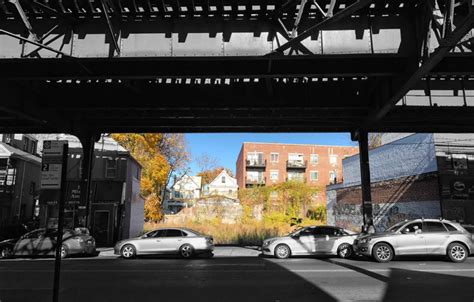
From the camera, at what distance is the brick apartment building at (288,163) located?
60.2 metres

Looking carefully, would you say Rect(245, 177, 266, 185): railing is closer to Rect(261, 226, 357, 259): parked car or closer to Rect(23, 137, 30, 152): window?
Rect(23, 137, 30, 152): window

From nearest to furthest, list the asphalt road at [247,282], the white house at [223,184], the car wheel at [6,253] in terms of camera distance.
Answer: the asphalt road at [247,282] → the car wheel at [6,253] → the white house at [223,184]

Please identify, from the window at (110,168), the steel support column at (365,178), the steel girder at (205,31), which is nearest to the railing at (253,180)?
the window at (110,168)

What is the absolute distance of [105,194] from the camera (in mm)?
25828

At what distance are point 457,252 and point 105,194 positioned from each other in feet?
68.9

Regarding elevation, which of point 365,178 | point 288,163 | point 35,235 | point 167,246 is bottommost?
point 167,246

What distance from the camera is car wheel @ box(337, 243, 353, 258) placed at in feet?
53.4

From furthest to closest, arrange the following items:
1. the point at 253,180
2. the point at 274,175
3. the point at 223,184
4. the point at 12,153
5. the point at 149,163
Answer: the point at 223,184
the point at 274,175
the point at 253,180
the point at 149,163
the point at 12,153

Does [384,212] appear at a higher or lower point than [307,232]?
higher

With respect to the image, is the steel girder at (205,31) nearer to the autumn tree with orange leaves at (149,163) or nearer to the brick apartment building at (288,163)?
the autumn tree with orange leaves at (149,163)

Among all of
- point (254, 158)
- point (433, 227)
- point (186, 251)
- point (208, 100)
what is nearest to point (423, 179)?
point (433, 227)

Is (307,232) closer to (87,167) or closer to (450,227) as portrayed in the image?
(450,227)

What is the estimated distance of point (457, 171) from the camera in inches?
910

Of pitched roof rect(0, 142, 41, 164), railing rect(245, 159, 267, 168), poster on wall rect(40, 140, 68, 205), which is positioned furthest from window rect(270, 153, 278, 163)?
poster on wall rect(40, 140, 68, 205)
